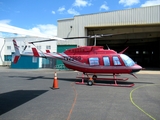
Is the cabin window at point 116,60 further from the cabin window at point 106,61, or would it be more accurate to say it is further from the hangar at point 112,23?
the hangar at point 112,23

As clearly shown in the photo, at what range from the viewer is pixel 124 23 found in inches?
1016

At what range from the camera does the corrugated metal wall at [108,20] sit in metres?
24.9

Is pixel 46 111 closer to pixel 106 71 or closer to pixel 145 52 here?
pixel 106 71

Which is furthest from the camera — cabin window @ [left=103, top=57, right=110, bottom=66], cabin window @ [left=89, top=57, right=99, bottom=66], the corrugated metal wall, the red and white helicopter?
the corrugated metal wall

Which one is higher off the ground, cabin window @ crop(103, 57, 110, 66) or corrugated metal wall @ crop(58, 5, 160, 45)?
corrugated metal wall @ crop(58, 5, 160, 45)

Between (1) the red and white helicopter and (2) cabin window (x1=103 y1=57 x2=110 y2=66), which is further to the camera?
(2) cabin window (x1=103 y1=57 x2=110 y2=66)

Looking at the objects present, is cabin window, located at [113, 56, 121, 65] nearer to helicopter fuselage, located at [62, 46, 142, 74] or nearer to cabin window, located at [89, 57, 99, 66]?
helicopter fuselage, located at [62, 46, 142, 74]

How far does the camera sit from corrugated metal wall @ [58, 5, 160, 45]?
81.7 feet

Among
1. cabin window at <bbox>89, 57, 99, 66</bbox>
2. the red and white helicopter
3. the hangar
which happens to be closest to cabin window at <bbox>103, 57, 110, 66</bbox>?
the red and white helicopter

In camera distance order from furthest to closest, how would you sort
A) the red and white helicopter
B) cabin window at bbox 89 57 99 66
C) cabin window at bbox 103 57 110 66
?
cabin window at bbox 89 57 99 66
cabin window at bbox 103 57 110 66
the red and white helicopter

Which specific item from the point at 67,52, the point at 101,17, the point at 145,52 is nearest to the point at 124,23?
the point at 101,17

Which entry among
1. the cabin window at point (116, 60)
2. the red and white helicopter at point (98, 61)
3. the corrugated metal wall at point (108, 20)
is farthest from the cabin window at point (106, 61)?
the corrugated metal wall at point (108, 20)

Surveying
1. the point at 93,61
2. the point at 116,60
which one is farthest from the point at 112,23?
the point at 116,60

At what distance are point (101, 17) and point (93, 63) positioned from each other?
51.9ft
